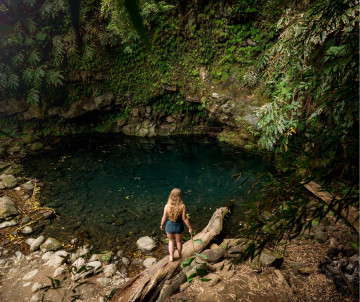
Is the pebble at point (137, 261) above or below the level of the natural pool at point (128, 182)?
below

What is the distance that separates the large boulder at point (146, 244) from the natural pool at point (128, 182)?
19cm

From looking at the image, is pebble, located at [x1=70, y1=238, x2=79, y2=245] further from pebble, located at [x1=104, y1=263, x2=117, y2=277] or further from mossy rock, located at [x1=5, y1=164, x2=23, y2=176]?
mossy rock, located at [x1=5, y1=164, x2=23, y2=176]

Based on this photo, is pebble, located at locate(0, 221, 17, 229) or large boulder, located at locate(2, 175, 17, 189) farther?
large boulder, located at locate(2, 175, 17, 189)

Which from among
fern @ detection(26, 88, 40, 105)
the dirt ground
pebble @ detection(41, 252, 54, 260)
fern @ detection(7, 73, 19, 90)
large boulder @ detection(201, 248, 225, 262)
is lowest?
pebble @ detection(41, 252, 54, 260)

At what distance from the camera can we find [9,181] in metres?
6.35

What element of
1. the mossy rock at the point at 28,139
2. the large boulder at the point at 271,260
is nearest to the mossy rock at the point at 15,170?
the mossy rock at the point at 28,139

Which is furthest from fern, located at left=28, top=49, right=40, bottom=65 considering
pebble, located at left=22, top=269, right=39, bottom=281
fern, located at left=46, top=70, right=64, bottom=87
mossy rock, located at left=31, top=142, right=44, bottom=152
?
pebble, located at left=22, top=269, right=39, bottom=281

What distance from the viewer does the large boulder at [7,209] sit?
5008mm

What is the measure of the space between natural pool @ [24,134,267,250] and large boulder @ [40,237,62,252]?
0.88 feet

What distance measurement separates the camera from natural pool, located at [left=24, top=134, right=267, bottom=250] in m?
5.03

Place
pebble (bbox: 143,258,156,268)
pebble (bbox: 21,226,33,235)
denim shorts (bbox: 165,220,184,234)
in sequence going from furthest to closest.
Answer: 1. pebble (bbox: 21,226,33,235)
2. pebble (bbox: 143,258,156,268)
3. denim shorts (bbox: 165,220,184,234)

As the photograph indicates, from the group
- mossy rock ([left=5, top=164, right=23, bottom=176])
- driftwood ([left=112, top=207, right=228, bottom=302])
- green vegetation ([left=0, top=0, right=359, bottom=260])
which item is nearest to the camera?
driftwood ([left=112, top=207, right=228, bottom=302])

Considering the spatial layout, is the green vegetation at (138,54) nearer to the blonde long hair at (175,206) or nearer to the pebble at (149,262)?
the blonde long hair at (175,206)

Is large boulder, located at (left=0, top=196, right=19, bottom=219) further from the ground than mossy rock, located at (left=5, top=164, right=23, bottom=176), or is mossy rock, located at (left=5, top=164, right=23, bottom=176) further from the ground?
mossy rock, located at (left=5, top=164, right=23, bottom=176)
